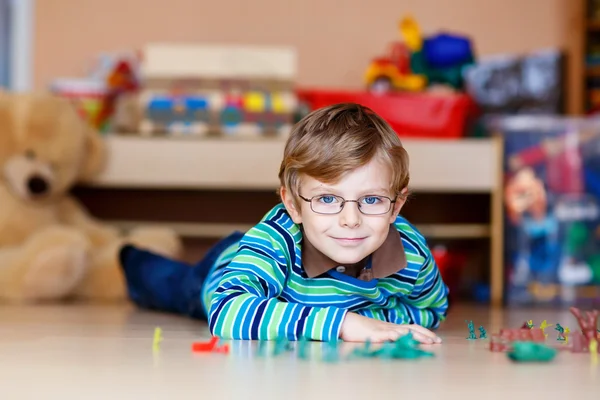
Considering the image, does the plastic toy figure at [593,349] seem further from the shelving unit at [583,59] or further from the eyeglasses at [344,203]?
the shelving unit at [583,59]

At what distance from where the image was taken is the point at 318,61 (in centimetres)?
289

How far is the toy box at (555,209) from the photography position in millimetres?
2459

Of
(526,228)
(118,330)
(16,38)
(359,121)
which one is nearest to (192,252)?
(16,38)

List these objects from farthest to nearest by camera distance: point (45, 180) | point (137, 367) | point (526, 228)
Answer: point (526, 228), point (45, 180), point (137, 367)

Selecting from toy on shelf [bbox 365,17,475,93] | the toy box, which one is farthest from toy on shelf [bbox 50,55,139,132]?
the toy box

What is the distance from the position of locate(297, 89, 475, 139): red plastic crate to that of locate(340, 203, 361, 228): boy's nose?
136 centimetres

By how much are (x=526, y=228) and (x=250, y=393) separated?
6.03ft

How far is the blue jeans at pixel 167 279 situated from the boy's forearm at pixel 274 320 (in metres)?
0.52

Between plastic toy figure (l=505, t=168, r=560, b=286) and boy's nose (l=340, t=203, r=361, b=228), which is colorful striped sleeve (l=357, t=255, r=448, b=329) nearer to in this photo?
boy's nose (l=340, t=203, r=361, b=228)

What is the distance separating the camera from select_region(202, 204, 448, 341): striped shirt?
44.2 inches

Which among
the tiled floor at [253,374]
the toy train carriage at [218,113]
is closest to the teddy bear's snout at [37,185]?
the toy train carriage at [218,113]

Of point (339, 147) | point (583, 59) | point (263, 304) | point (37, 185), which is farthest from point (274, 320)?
point (583, 59)

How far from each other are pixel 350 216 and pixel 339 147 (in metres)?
0.09

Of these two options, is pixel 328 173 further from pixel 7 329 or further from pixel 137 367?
pixel 7 329
